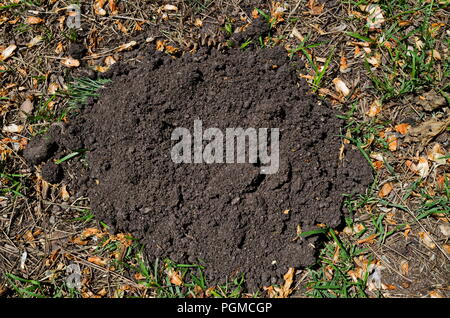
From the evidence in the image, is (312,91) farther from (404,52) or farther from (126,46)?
(126,46)

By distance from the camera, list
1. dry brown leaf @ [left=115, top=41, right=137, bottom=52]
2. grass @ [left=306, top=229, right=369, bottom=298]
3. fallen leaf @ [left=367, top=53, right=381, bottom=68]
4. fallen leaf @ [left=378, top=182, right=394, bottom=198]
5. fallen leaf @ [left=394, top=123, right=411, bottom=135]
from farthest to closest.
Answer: dry brown leaf @ [left=115, top=41, right=137, bottom=52]
fallen leaf @ [left=367, top=53, right=381, bottom=68]
fallen leaf @ [left=394, top=123, right=411, bottom=135]
fallen leaf @ [left=378, top=182, right=394, bottom=198]
grass @ [left=306, top=229, right=369, bottom=298]

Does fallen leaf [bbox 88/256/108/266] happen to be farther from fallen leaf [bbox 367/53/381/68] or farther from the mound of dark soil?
fallen leaf [bbox 367/53/381/68]

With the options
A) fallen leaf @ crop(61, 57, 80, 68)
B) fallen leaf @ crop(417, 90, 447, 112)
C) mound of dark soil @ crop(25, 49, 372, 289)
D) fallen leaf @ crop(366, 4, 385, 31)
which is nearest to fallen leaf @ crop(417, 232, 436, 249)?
mound of dark soil @ crop(25, 49, 372, 289)

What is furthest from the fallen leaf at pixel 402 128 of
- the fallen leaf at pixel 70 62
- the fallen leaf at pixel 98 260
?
the fallen leaf at pixel 70 62

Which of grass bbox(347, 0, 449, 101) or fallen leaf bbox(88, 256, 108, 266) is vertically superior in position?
grass bbox(347, 0, 449, 101)

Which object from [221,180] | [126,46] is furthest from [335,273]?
[126,46]

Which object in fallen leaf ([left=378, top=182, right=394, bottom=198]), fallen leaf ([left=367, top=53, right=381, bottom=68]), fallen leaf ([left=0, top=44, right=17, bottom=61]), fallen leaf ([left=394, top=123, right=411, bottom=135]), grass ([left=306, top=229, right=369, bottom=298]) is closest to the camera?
grass ([left=306, top=229, right=369, bottom=298])

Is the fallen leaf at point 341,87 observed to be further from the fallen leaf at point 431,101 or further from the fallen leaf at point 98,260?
the fallen leaf at point 98,260

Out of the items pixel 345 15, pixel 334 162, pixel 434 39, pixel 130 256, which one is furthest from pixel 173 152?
pixel 434 39
